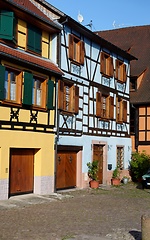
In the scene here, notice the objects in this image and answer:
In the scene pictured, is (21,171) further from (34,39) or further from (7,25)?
(7,25)

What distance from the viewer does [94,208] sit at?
1545 cm

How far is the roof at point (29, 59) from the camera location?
16236 mm

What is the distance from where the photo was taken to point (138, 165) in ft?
90.1

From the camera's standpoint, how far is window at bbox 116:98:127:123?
26645 mm

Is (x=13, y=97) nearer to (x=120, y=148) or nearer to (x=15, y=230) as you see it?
(x=15, y=230)

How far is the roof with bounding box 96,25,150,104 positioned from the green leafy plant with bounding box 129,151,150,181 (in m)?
3.93

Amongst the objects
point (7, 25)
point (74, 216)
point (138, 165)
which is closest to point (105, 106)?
point (138, 165)

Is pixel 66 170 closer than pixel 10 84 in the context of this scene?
No

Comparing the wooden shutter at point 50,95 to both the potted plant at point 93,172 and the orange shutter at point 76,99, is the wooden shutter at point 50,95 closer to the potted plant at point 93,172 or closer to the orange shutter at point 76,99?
the orange shutter at point 76,99

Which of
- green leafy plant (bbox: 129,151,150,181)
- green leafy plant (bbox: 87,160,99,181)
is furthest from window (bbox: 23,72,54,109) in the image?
green leafy plant (bbox: 129,151,150,181)

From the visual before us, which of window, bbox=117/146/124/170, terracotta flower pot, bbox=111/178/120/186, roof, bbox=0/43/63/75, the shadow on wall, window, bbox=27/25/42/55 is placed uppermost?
window, bbox=27/25/42/55

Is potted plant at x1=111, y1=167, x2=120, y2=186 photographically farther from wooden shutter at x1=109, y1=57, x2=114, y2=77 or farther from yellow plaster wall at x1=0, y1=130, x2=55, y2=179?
yellow plaster wall at x1=0, y1=130, x2=55, y2=179

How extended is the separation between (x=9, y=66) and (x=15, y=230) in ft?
24.9

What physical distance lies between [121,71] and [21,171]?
11820mm
